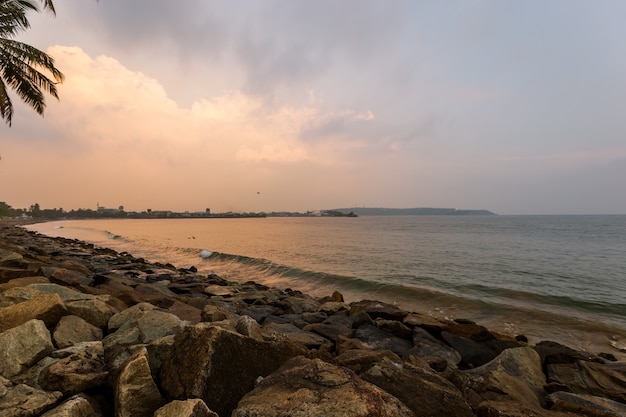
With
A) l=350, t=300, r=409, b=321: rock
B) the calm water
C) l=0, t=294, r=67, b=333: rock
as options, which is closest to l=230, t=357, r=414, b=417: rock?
l=0, t=294, r=67, b=333: rock

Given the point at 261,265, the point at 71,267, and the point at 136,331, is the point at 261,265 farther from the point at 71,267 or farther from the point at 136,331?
the point at 136,331

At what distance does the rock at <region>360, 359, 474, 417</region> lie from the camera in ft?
10.4

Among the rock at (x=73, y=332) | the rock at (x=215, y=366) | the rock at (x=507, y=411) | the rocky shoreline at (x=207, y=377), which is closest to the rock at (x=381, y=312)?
the rocky shoreline at (x=207, y=377)

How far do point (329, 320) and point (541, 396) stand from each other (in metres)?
5.83

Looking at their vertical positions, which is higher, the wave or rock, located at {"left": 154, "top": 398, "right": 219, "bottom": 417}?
rock, located at {"left": 154, "top": 398, "right": 219, "bottom": 417}

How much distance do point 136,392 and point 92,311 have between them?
2889 millimetres

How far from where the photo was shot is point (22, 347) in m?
3.41

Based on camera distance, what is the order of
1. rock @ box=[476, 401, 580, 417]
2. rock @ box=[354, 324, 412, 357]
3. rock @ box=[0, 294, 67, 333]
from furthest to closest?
rock @ box=[354, 324, 412, 357] < rock @ box=[0, 294, 67, 333] < rock @ box=[476, 401, 580, 417]

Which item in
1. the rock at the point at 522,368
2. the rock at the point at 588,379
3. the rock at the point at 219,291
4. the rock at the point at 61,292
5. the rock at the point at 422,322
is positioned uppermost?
the rock at the point at 61,292

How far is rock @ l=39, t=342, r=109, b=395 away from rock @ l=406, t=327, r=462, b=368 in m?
6.37

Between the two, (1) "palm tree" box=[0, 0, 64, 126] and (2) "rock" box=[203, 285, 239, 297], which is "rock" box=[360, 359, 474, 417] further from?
(1) "palm tree" box=[0, 0, 64, 126]

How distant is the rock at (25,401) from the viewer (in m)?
2.54

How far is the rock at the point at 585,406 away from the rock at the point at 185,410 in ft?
14.5

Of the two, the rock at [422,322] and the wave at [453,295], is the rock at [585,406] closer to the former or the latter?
the rock at [422,322]
